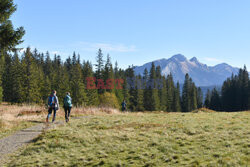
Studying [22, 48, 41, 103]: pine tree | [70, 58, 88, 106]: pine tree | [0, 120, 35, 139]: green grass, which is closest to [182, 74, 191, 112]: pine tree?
[70, 58, 88, 106]: pine tree

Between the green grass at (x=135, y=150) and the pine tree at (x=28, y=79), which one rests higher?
the pine tree at (x=28, y=79)

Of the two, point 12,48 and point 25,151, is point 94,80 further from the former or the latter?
point 25,151

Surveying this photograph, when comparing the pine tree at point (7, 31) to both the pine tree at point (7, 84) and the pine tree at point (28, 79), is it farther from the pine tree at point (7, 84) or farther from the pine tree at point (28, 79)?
the pine tree at point (7, 84)

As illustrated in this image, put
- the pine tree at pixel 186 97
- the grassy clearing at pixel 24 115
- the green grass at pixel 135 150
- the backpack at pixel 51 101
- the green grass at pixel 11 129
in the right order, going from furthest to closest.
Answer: the pine tree at pixel 186 97, the backpack at pixel 51 101, the grassy clearing at pixel 24 115, the green grass at pixel 11 129, the green grass at pixel 135 150

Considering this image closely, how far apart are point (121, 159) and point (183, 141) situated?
2842 millimetres

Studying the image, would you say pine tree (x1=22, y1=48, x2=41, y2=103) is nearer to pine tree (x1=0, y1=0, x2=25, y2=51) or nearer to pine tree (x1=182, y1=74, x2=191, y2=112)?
pine tree (x1=0, y1=0, x2=25, y2=51)

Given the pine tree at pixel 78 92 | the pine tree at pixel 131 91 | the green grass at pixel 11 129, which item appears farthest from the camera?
the pine tree at pixel 131 91

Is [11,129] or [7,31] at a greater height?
[7,31]

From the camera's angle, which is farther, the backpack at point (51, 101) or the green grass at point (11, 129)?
the backpack at point (51, 101)

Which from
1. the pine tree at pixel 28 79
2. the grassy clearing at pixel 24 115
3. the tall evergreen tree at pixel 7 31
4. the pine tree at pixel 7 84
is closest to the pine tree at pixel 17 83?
the pine tree at pixel 28 79

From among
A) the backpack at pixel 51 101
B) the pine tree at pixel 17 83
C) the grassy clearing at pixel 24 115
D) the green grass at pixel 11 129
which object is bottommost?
the green grass at pixel 11 129

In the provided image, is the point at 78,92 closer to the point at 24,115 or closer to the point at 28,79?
the point at 28,79

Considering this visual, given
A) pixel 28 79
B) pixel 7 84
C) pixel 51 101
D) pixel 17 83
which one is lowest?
pixel 51 101

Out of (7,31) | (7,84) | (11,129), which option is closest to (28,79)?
(7,84)
